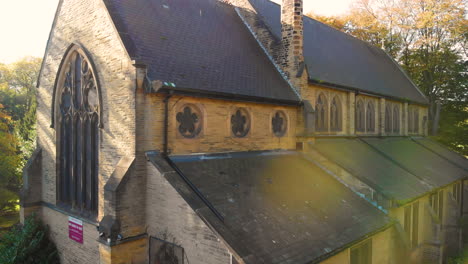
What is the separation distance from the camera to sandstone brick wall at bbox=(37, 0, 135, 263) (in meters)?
8.70

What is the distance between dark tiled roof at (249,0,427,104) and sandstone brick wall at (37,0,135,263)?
7.40 meters

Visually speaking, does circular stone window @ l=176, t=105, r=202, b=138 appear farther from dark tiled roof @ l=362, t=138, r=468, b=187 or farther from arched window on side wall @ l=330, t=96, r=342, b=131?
dark tiled roof @ l=362, t=138, r=468, b=187

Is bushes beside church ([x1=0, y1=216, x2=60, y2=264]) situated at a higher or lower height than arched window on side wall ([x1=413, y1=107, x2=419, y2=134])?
lower

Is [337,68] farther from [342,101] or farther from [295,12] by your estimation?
[295,12]

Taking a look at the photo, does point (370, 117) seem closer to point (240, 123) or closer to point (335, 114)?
point (335, 114)

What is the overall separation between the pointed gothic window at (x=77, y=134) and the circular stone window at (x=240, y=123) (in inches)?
165

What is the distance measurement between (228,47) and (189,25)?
5.62ft

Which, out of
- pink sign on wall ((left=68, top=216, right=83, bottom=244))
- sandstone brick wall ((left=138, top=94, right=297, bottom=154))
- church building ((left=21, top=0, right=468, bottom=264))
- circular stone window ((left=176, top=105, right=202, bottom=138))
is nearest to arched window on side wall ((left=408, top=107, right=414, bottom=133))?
church building ((left=21, top=0, right=468, bottom=264))

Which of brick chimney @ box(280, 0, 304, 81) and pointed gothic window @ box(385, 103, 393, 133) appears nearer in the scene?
brick chimney @ box(280, 0, 304, 81)

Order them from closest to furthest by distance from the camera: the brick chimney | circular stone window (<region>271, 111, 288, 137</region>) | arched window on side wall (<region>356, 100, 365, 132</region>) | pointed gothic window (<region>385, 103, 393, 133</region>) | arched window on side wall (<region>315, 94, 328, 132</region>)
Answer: circular stone window (<region>271, 111, 288, 137</region>)
the brick chimney
arched window on side wall (<region>315, 94, 328, 132</region>)
arched window on side wall (<region>356, 100, 365, 132</region>)
pointed gothic window (<region>385, 103, 393, 133</region>)

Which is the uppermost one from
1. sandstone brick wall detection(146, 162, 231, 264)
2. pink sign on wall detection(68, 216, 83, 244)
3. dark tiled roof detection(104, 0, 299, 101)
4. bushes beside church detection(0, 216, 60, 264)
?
dark tiled roof detection(104, 0, 299, 101)

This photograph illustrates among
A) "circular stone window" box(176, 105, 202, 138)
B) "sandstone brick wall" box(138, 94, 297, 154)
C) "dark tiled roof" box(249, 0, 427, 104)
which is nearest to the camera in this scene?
"sandstone brick wall" box(138, 94, 297, 154)

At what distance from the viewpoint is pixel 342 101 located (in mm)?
16203

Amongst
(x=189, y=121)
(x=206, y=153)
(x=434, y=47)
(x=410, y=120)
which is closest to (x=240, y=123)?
(x=206, y=153)
